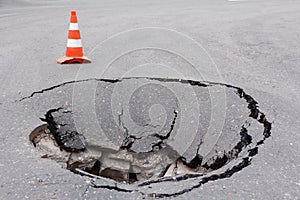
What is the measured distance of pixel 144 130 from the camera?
3.31 m

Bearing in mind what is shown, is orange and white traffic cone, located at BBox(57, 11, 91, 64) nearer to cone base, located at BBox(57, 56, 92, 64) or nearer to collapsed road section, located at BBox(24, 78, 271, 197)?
cone base, located at BBox(57, 56, 92, 64)

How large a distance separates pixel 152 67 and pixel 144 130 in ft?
4.54

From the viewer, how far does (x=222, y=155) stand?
290cm

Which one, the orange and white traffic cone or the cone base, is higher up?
the orange and white traffic cone

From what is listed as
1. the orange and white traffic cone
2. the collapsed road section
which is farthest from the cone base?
the collapsed road section

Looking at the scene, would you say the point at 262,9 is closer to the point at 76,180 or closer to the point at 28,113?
the point at 28,113

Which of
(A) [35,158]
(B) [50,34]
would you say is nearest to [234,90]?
(A) [35,158]

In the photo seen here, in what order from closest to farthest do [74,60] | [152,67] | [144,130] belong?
[144,130], [152,67], [74,60]

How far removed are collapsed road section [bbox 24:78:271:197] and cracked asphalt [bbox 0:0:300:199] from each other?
12 cm

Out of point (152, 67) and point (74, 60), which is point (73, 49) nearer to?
point (74, 60)

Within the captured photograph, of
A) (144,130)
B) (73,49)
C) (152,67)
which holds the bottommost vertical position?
(144,130)

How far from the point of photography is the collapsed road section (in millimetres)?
2984

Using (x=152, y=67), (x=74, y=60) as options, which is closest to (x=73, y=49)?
(x=74, y=60)

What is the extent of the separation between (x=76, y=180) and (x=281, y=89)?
2.69 metres
